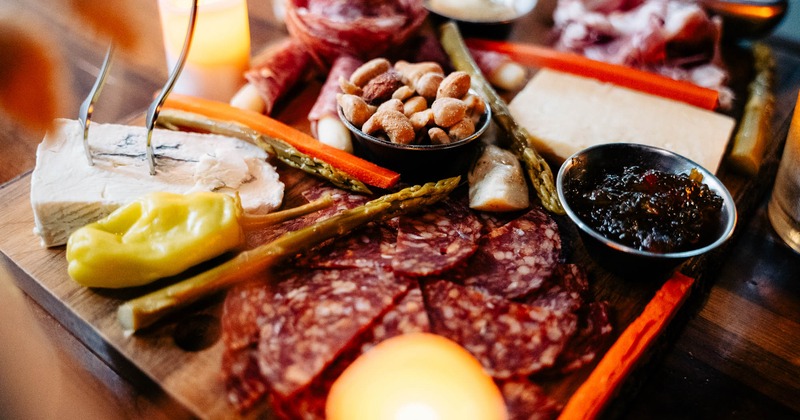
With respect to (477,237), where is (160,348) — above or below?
above

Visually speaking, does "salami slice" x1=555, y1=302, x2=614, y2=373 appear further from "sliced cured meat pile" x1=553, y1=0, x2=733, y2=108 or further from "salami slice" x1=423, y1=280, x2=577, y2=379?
"sliced cured meat pile" x1=553, y1=0, x2=733, y2=108

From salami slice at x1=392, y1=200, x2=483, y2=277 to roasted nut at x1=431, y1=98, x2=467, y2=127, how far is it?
1.05ft

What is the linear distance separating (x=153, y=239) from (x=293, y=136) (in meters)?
0.89

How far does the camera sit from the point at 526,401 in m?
1.58

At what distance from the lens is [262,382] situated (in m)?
1.60

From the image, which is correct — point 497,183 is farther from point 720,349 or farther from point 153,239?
point 153,239

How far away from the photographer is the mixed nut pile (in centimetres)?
222

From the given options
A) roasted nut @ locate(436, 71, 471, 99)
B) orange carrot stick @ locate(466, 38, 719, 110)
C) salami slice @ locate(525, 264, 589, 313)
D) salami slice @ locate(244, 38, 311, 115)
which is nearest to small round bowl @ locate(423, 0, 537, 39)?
orange carrot stick @ locate(466, 38, 719, 110)

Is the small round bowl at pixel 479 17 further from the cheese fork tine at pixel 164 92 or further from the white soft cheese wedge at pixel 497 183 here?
the cheese fork tine at pixel 164 92

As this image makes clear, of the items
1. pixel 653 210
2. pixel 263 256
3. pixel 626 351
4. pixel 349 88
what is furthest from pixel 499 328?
pixel 349 88

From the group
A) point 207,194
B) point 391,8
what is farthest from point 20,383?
point 391,8

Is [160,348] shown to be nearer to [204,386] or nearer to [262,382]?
[204,386]

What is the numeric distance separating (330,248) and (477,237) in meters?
0.54

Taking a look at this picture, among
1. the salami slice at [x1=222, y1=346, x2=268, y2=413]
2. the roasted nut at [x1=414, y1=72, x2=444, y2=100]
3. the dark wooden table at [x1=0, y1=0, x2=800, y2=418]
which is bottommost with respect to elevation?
the dark wooden table at [x1=0, y1=0, x2=800, y2=418]
